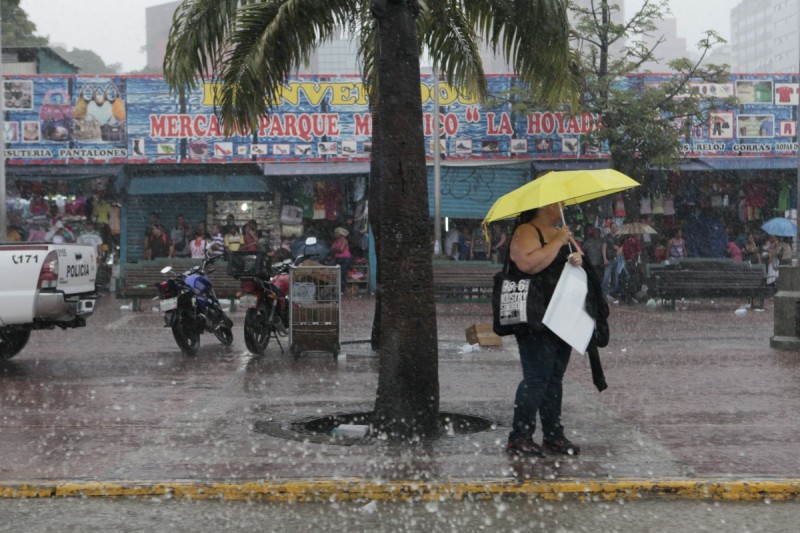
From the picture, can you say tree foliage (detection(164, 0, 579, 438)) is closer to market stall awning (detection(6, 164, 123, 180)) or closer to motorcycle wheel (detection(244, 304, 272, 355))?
motorcycle wheel (detection(244, 304, 272, 355))

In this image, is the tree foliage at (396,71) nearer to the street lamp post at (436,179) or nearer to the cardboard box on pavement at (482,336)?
the cardboard box on pavement at (482,336)

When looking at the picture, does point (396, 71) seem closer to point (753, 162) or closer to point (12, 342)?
point (12, 342)

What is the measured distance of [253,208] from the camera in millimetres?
26188

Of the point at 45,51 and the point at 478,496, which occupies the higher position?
the point at 45,51

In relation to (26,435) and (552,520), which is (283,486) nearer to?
(552,520)

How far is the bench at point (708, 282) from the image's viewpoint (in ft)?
69.2

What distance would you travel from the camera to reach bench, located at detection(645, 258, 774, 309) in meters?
21.1

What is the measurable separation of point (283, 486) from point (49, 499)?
4.45 ft

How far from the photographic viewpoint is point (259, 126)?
25.1 meters

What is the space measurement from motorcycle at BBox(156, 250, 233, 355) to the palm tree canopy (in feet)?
6.61

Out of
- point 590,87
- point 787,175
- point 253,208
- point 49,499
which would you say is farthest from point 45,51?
point 49,499

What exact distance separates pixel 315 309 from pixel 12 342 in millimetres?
3702

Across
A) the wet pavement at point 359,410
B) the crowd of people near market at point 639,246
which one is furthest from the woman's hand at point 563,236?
the crowd of people near market at point 639,246

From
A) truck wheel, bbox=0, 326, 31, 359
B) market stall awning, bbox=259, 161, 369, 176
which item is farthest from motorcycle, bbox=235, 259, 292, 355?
market stall awning, bbox=259, 161, 369, 176
